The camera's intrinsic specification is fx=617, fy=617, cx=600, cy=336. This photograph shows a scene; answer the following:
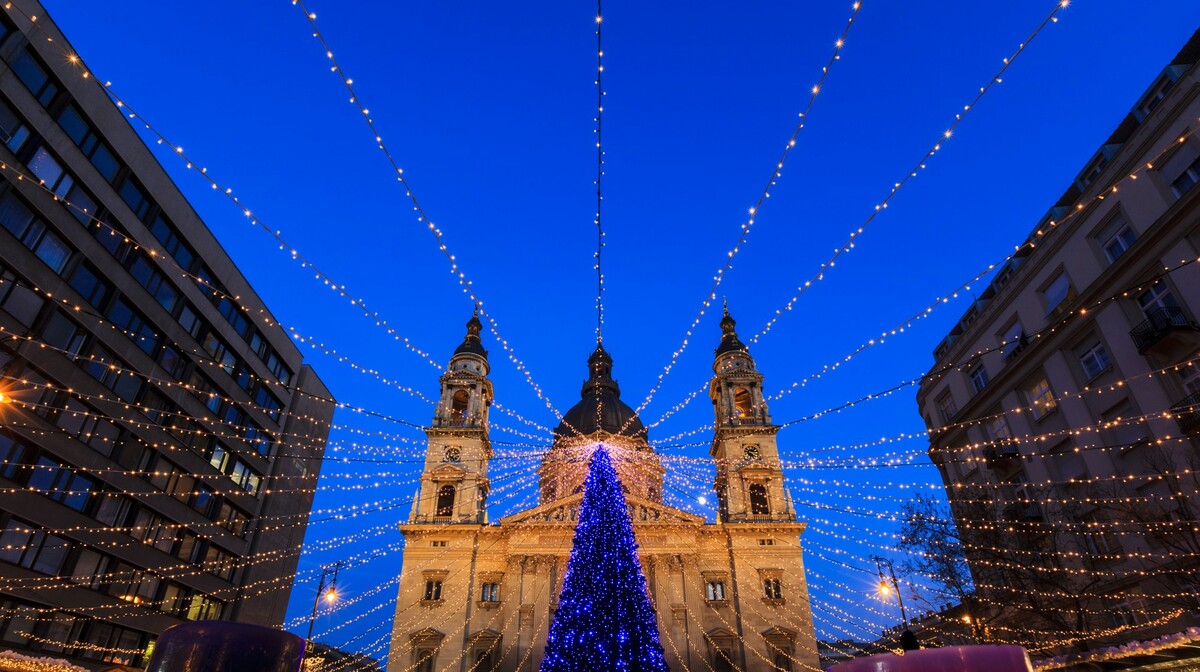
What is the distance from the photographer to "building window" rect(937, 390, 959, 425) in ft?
85.9

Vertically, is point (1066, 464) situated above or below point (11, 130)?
below

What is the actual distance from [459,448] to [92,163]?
945 inches

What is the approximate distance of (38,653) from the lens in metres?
18.2

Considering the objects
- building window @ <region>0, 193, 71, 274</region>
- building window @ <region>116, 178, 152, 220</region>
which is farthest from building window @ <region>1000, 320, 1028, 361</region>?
building window @ <region>116, 178, 152, 220</region>

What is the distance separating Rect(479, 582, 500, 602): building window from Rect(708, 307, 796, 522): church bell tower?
44.7 feet

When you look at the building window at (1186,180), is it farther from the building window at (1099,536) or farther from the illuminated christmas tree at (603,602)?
the illuminated christmas tree at (603,602)

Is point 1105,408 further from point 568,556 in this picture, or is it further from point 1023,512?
point 568,556

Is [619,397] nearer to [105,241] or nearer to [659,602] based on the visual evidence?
[659,602]

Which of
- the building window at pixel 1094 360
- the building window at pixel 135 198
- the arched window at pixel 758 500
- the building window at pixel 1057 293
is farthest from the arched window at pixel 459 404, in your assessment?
the building window at pixel 1094 360

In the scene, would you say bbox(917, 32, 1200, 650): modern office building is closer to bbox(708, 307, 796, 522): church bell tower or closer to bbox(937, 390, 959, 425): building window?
bbox(937, 390, 959, 425): building window

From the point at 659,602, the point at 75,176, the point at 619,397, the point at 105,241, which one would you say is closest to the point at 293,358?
the point at 105,241

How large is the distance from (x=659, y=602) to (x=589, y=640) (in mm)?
21405

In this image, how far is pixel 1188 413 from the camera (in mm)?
14867

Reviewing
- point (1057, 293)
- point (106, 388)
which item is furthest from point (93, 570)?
point (1057, 293)
